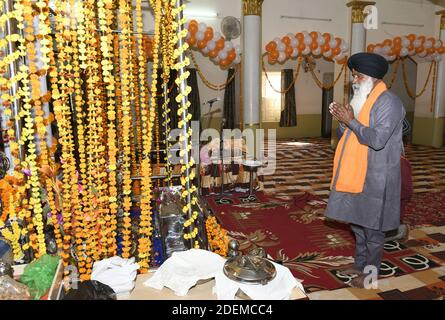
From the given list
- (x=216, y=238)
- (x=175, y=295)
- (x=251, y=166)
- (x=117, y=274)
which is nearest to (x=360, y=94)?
(x=216, y=238)

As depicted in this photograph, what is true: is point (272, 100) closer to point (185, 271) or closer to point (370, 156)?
point (370, 156)

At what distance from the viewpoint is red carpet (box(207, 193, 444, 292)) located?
10.6 ft

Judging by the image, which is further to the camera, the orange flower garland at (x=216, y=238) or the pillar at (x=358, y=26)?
the pillar at (x=358, y=26)

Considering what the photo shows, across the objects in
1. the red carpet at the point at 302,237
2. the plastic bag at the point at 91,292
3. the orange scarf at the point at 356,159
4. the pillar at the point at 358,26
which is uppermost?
the pillar at the point at 358,26

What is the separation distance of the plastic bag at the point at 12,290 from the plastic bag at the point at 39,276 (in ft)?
0.18

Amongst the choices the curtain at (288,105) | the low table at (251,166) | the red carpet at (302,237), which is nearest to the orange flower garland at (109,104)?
the red carpet at (302,237)

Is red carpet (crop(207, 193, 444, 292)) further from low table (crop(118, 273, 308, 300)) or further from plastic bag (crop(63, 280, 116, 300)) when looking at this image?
plastic bag (crop(63, 280, 116, 300))

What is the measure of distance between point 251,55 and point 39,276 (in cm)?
712

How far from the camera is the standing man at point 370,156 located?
97.0 inches

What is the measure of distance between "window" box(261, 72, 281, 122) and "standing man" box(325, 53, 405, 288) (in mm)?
10881

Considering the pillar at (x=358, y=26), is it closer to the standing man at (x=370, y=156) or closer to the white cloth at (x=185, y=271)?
the standing man at (x=370, y=156)

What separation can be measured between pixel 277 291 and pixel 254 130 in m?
6.79

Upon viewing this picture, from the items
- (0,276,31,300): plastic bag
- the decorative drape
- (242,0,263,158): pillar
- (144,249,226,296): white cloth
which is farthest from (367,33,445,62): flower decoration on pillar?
(0,276,31,300): plastic bag

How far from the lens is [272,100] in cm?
Result: 1359
